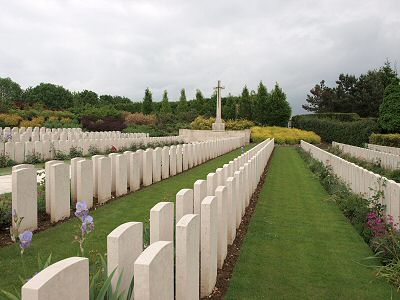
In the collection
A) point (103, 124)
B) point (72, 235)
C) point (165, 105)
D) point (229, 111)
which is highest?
point (165, 105)

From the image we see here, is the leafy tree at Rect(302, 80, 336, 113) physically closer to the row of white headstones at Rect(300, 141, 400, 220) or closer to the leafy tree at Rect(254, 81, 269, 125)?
the leafy tree at Rect(254, 81, 269, 125)

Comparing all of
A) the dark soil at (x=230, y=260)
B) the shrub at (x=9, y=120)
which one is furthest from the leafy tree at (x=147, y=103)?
the dark soil at (x=230, y=260)

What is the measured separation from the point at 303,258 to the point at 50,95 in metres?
65.3

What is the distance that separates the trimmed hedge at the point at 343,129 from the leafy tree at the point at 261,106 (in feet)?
14.3

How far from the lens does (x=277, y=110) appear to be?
42.2 m

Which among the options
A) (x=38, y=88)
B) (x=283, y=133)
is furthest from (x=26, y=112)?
(x=38, y=88)

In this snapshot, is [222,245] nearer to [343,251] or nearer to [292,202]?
[343,251]

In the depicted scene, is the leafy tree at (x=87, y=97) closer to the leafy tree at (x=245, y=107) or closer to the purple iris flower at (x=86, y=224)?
the leafy tree at (x=245, y=107)

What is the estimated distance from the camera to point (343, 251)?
16.1 ft

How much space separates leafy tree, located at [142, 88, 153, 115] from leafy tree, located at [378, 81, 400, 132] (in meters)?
29.1

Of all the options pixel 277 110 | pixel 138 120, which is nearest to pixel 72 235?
pixel 138 120

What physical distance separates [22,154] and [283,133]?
25.0 meters

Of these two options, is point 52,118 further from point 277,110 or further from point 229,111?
point 229,111

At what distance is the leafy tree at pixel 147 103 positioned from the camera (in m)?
50.0
